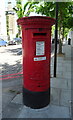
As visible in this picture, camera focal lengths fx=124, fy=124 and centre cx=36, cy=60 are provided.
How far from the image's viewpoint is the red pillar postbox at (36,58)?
104 inches

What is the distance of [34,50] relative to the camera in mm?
2746

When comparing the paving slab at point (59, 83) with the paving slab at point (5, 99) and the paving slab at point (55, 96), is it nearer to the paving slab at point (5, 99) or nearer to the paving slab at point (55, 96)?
the paving slab at point (55, 96)

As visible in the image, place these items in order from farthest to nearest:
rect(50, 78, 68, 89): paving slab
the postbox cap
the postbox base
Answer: rect(50, 78, 68, 89): paving slab
the postbox base
the postbox cap

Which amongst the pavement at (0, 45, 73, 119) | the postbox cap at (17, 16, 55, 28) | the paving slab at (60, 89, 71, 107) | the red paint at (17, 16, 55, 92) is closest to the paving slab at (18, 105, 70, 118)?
the pavement at (0, 45, 73, 119)

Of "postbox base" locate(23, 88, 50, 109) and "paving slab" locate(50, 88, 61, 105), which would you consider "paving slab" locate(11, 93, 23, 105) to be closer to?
"postbox base" locate(23, 88, 50, 109)

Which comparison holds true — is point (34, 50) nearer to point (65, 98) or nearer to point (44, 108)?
point (44, 108)

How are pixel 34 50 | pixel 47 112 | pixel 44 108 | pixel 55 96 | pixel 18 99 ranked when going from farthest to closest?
pixel 55 96 < pixel 18 99 < pixel 44 108 < pixel 47 112 < pixel 34 50

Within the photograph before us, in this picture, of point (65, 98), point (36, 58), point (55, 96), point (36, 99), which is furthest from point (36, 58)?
point (65, 98)

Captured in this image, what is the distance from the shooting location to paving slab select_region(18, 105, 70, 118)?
2777 mm

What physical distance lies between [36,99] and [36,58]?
0.99 m

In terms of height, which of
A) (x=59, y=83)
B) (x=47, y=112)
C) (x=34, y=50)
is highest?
(x=34, y=50)

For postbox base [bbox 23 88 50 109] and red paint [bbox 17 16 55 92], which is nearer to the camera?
red paint [bbox 17 16 55 92]

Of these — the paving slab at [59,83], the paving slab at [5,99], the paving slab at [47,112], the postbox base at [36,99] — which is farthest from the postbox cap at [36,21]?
the paving slab at [59,83]

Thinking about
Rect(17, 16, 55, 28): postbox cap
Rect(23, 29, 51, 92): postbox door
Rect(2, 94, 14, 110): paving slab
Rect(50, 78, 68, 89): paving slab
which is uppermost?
Rect(17, 16, 55, 28): postbox cap
